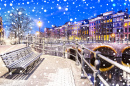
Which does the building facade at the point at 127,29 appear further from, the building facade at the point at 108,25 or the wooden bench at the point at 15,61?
the wooden bench at the point at 15,61

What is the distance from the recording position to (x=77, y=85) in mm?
3410

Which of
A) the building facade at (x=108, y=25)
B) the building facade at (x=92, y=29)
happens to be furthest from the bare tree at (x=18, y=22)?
the building facade at (x=92, y=29)

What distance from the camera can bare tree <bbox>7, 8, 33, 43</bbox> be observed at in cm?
2911

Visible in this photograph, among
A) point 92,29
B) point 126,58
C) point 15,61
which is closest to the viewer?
point 15,61

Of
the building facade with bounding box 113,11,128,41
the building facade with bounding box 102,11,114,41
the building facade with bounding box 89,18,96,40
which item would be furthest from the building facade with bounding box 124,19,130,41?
the building facade with bounding box 89,18,96,40

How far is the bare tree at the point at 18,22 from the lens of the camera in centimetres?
2911

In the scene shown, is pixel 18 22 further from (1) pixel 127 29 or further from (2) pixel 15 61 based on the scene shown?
(1) pixel 127 29

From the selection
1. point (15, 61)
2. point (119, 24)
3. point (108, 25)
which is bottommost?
point (15, 61)

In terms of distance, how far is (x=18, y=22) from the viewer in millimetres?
29375

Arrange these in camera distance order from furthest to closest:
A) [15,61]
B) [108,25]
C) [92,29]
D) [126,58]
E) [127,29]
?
[92,29], [108,25], [127,29], [126,58], [15,61]

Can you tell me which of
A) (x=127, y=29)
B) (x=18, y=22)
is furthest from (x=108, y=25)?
(x=18, y=22)

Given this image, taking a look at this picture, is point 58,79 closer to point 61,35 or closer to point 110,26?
point 110,26

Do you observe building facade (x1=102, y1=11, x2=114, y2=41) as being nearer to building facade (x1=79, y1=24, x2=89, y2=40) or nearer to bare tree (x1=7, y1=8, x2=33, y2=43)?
building facade (x1=79, y1=24, x2=89, y2=40)

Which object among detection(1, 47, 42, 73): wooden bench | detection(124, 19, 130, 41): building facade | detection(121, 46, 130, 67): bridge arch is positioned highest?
detection(124, 19, 130, 41): building facade
